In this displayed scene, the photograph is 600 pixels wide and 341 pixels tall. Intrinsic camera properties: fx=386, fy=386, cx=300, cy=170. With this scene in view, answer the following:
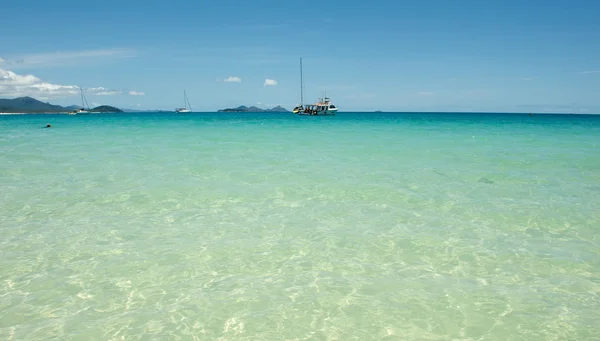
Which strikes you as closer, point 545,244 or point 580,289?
point 580,289

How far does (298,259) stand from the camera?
7492 millimetres

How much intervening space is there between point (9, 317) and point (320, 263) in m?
4.86

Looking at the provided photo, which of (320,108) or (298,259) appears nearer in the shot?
(298,259)

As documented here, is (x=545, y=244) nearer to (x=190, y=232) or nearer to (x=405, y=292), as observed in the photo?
(x=405, y=292)

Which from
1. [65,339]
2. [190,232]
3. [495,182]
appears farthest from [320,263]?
[495,182]

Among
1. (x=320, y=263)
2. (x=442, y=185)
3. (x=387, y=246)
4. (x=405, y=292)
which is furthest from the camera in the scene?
(x=442, y=185)

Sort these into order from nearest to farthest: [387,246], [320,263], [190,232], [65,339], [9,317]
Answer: [65,339] < [9,317] < [320,263] < [387,246] < [190,232]

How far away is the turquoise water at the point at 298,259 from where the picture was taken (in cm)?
538

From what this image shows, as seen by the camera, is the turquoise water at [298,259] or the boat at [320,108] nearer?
the turquoise water at [298,259]

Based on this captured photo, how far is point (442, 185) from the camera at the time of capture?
1416 cm

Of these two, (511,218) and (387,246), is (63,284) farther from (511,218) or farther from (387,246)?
(511,218)

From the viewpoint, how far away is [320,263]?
732 centimetres

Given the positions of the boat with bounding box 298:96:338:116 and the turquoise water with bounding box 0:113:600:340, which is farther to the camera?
the boat with bounding box 298:96:338:116

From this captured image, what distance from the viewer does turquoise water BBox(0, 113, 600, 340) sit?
5.38 meters
